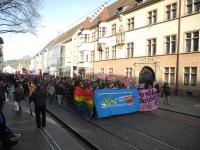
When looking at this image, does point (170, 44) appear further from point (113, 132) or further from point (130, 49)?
point (113, 132)

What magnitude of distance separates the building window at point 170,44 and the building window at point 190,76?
2.84m

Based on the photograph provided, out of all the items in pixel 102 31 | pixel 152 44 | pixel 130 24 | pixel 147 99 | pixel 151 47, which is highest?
pixel 102 31

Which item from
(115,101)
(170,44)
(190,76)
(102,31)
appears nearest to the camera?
(115,101)

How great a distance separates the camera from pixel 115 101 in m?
16.8

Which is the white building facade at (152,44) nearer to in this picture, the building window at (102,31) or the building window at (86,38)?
the building window at (102,31)

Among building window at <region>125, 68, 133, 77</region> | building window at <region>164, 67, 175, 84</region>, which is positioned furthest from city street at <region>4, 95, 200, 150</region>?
building window at <region>125, 68, 133, 77</region>

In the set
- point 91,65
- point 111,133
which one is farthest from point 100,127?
point 91,65

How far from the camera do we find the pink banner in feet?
60.6

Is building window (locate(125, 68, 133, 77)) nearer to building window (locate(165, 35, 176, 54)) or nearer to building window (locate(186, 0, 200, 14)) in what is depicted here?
building window (locate(165, 35, 176, 54))

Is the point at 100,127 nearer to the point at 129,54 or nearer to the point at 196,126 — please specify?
the point at 196,126

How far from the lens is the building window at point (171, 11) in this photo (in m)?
Answer: 31.2

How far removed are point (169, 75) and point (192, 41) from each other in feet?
14.1

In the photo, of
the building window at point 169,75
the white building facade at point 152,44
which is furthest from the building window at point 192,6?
the building window at point 169,75

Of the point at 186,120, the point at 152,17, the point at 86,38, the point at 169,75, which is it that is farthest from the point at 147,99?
the point at 86,38
